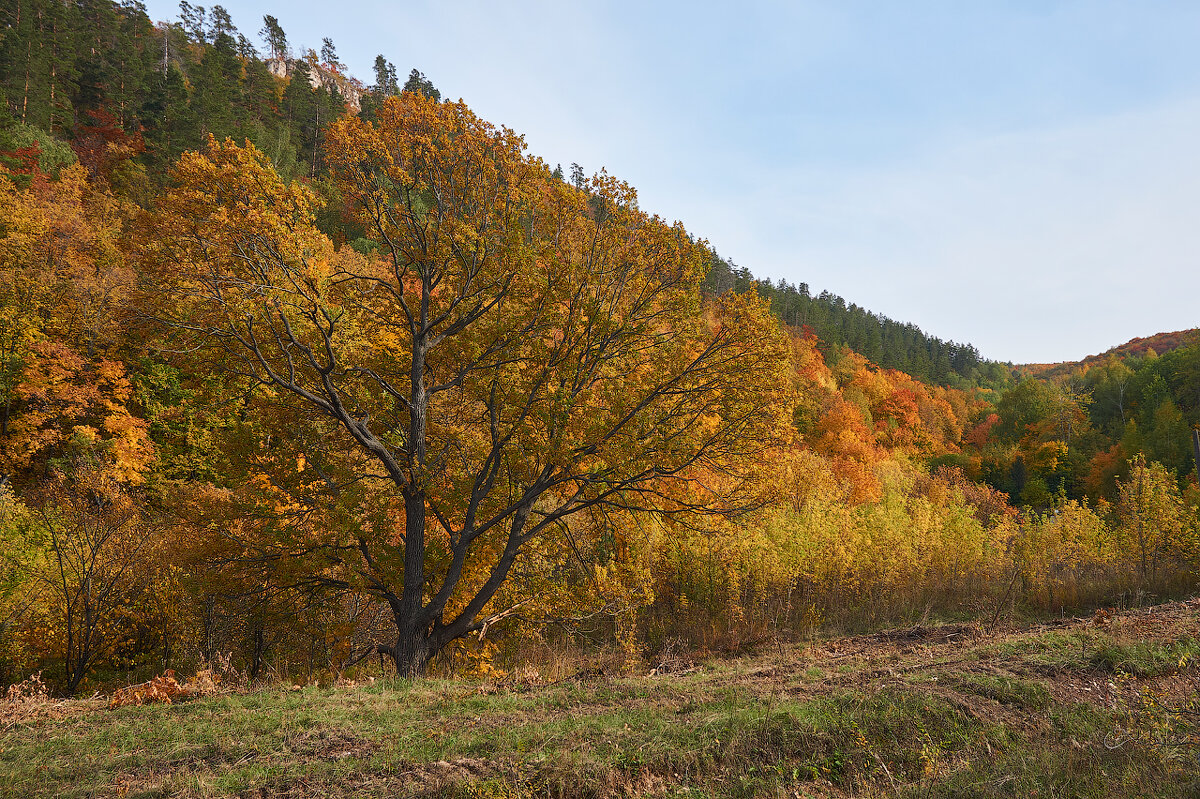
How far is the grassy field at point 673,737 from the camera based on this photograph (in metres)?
4.08

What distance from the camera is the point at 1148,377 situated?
56.8 meters

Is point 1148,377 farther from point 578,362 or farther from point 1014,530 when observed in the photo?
point 578,362

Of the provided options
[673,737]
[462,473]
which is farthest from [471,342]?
[673,737]

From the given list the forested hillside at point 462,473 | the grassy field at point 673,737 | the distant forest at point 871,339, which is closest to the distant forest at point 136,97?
the forested hillside at point 462,473

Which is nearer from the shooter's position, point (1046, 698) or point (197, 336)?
point (1046, 698)

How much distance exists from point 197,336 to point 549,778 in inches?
364

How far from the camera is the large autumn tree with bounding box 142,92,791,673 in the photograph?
9.09 meters

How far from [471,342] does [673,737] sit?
753 centimetres

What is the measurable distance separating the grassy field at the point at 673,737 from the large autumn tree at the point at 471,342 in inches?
135

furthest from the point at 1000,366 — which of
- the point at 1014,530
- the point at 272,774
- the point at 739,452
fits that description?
the point at 272,774

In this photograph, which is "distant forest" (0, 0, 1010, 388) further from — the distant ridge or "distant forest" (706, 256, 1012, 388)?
the distant ridge

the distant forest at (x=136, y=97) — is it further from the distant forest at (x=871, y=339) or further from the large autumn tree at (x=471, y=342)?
the distant forest at (x=871, y=339)

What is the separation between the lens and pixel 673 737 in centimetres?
504

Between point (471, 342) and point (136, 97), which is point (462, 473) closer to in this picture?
point (471, 342)
